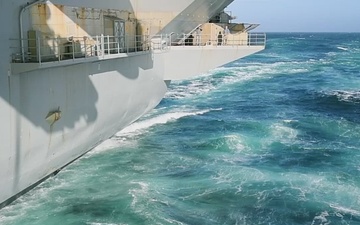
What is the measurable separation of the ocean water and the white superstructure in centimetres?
135

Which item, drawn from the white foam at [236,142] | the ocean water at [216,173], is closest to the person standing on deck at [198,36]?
the ocean water at [216,173]

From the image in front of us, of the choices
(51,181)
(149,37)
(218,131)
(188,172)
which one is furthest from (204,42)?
(51,181)

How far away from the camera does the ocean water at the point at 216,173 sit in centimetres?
1469

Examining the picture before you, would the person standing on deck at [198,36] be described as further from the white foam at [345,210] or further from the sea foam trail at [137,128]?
the white foam at [345,210]

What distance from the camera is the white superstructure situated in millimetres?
13047

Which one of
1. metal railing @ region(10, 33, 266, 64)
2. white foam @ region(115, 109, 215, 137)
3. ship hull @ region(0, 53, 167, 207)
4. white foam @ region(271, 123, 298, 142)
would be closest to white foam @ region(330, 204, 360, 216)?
white foam @ region(271, 123, 298, 142)

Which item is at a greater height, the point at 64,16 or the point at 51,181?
the point at 64,16

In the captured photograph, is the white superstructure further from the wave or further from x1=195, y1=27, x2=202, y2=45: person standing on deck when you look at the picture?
the wave

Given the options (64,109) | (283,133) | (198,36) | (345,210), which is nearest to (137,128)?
(198,36)

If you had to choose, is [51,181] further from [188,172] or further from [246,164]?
[246,164]

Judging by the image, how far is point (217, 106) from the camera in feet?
111

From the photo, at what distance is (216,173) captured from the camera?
18.5 metres

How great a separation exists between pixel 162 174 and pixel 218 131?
8.10 m

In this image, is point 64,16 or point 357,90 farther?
point 357,90
